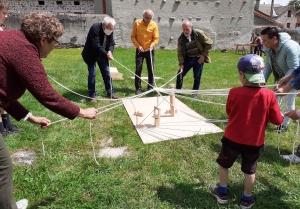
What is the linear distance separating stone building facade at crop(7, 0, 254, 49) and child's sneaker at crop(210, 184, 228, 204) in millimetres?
13682

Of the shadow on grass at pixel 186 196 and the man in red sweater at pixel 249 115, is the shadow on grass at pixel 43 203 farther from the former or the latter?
the man in red sweater at pixel 249 115

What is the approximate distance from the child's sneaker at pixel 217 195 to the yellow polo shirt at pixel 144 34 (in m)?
4.02

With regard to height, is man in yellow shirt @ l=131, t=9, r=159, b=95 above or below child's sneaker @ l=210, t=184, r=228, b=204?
above

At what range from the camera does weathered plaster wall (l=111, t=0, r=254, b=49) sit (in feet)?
50.1

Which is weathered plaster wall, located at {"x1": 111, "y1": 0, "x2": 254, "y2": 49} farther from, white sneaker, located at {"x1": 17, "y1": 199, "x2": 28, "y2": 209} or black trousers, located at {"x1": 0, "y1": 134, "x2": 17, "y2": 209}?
black trousers, located at {"x1": 0, "y1": 134, "x2": 17, "y2": 209}

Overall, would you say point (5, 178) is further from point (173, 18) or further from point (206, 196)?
point (173, 18)

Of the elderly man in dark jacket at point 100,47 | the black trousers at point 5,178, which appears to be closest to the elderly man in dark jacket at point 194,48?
the elderly man in dark jacket at point 100,47

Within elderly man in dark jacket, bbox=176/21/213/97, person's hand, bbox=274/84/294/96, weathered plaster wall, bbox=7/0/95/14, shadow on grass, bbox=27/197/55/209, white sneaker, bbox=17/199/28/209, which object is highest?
weathered plaster wall, bbox=7/0/95/14

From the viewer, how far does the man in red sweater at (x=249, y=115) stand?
2.13 metres

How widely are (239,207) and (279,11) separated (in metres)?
54.5

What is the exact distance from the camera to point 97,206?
2.40m

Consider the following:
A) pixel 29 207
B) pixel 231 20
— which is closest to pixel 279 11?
pixel 231 20

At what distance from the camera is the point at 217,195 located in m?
2.53

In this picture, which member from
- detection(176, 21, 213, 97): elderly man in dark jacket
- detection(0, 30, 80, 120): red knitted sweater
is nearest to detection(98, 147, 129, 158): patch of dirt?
detection(0, 30, 80, 120): red knitted sweater
